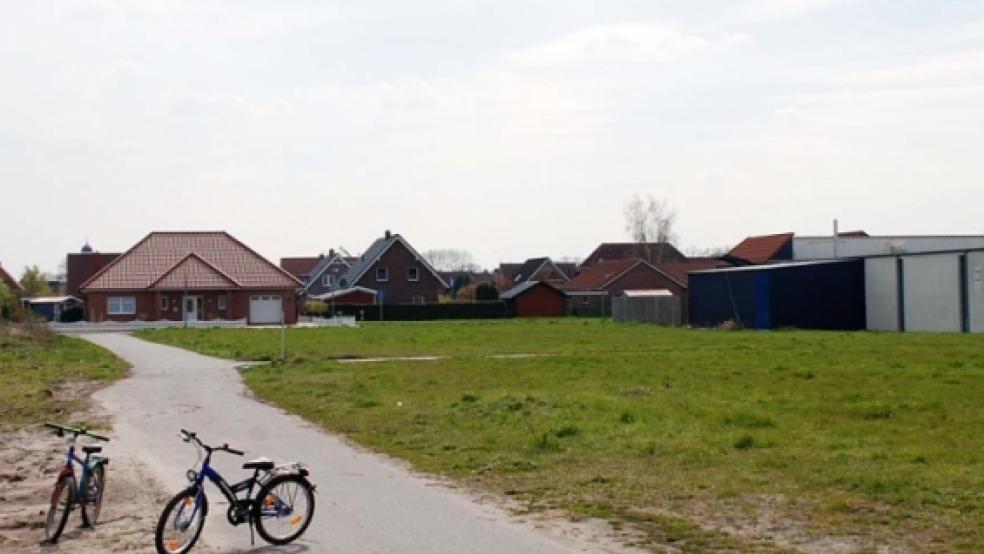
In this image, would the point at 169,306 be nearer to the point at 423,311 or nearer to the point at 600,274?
the point at 423,311

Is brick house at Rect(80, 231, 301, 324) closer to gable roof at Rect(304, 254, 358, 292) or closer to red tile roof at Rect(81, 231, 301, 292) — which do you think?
red tile roof at Rect(81, 231, 301, 292)

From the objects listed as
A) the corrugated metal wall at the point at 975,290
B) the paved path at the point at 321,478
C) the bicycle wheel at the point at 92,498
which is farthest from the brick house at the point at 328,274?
the bicycle wheel at the point at 92,498

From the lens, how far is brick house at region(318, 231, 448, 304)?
99312 millimetres

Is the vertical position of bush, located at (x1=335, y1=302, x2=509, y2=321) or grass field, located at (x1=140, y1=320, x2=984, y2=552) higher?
bush, located at (x1=335, y1=302, x2=509, y2=321)

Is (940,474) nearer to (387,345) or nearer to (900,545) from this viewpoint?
(900,545)

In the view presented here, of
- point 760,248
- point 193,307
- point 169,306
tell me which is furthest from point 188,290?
point 760,248

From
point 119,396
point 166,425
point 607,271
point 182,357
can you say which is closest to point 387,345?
point 182,357

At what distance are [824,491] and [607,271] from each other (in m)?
92.7

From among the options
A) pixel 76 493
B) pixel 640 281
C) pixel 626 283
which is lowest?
pixel 76 493

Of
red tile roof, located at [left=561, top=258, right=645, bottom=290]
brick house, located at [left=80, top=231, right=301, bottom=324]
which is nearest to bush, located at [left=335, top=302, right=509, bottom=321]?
brick house, located at [left=80, top=231, right=301, bottom=324]

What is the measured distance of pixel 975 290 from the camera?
49.8 metres

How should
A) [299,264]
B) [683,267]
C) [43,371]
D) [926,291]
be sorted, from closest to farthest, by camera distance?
1. [43,371]
2. [926,291]
3. [683,267]
4. [299,264]

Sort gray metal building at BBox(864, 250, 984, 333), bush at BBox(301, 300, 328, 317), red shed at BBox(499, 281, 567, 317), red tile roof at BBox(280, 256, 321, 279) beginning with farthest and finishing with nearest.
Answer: red tile roof at BBox(280, 256, 321, 279) → red shed at BBox(499, 281, 567, 317) → bush at BBox(301, 300, 328, 317) → gray metal building at BBox(864, 250, 984, 333)

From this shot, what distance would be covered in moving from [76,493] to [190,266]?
70811 mm
